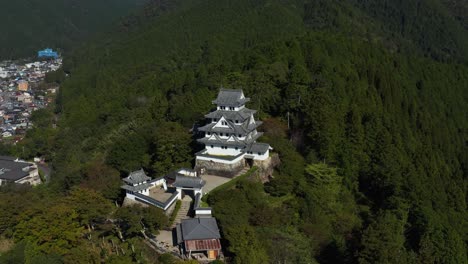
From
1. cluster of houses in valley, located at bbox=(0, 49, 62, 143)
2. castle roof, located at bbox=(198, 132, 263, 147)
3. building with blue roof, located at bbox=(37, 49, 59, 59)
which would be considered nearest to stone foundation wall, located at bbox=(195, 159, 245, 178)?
castle roof, located at bbox=(198, 132, 263, 147)

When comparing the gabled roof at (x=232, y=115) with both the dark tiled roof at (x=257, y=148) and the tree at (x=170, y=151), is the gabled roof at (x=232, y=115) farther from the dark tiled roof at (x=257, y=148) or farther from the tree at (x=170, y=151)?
the tree at (x=170, y=151)

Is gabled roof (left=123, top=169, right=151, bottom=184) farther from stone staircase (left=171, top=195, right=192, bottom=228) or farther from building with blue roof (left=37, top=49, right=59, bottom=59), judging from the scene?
building with blue roof (left=37, top=49, right=59, bottom=59)

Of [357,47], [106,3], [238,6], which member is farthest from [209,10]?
[106,3]

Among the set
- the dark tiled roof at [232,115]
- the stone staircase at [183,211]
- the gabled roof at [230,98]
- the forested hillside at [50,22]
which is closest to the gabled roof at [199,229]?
the stone staircase at [183,211]

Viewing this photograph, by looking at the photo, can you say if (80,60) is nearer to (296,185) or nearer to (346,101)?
(346,101)

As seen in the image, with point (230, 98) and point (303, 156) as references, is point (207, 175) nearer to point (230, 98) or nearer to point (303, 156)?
point (230, 98)

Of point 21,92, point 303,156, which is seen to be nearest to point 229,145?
point 303,156

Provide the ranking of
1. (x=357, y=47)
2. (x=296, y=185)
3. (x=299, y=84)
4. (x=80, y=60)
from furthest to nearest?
1. (x=80, y=60)
2. (x=357, y=47)
3. (x=299, y=84)
4. (x=296, y=185)
